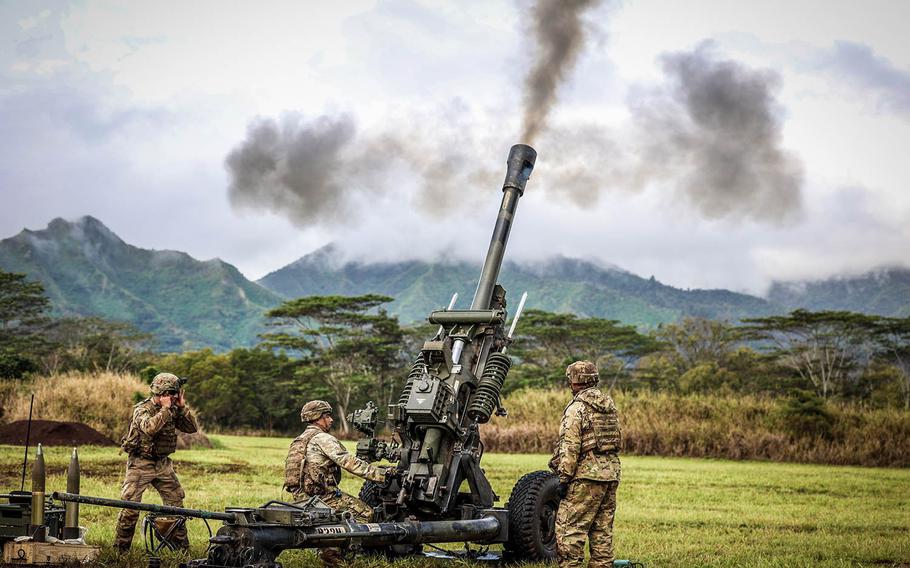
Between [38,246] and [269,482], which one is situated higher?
[38,246]

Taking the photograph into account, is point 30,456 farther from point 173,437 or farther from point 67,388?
point 173,437

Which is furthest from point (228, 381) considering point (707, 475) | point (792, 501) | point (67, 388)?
point (792, 501)

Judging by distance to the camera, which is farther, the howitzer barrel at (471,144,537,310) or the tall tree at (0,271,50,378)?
the tall tree at (0,271,50,378)

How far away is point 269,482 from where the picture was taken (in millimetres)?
16625

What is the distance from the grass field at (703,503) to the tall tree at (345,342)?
27.7 meters

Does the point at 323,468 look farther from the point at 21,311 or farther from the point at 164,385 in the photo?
the point at 21,311

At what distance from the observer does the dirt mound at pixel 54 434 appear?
21991mm

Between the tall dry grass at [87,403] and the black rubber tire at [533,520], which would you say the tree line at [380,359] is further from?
the black rubber tire at [533,520]

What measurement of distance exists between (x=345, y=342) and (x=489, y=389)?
4307cm

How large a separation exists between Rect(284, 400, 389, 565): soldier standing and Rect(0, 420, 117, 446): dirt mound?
15.1 m

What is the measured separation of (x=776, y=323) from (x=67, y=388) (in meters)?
43.7

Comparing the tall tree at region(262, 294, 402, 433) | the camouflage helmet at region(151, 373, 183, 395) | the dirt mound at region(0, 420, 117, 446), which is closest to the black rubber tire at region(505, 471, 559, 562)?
the camouflage helmet at region(151, 373, 183, 395)

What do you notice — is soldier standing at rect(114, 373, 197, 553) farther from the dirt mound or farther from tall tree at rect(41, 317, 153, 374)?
tall tree at rect(41, 317, 153, 374)

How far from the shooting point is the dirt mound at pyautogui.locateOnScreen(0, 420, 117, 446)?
2199 cm
